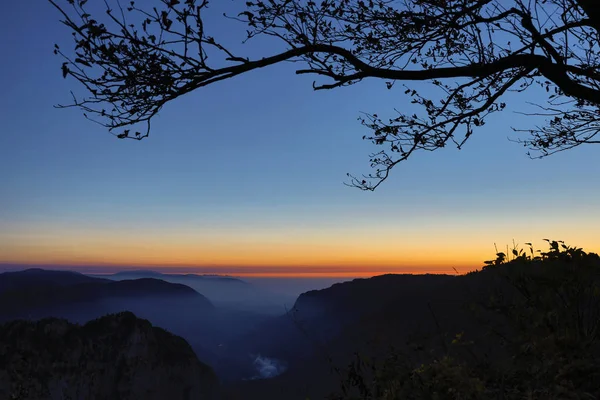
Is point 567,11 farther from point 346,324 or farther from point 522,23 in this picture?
point 346,324

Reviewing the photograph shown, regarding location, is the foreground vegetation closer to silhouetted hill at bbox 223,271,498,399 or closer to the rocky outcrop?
silhouetted hill at bbox 223,271,498,399

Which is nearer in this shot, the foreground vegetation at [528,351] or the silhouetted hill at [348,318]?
the foreground vegetation at [528,351]

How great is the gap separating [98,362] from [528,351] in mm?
89569

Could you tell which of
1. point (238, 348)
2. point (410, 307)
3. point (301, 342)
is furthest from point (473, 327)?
point (238, 348)

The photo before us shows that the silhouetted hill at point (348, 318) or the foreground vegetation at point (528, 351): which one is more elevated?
the foreground vegetation at point (528, 351)

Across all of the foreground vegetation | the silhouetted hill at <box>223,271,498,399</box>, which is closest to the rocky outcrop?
the silhouetted hill at <box>223,271,498,399</box>

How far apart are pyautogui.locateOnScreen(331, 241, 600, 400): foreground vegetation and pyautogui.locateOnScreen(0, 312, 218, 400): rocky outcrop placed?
7709 cm

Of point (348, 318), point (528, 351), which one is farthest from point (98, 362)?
point (528, 351)

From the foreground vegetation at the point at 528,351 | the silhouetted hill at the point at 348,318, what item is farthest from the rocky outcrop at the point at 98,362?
the foreground vegetation at the point at 528,351

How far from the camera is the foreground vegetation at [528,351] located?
15.9 ft

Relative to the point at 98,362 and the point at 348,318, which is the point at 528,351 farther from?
the point at 348,318

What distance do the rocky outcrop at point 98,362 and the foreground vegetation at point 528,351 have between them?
7709 centimetres

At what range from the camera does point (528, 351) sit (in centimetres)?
553

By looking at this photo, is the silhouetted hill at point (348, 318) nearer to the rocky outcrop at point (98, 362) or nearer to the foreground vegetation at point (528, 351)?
the rocky outcrop at point (98, 362)
